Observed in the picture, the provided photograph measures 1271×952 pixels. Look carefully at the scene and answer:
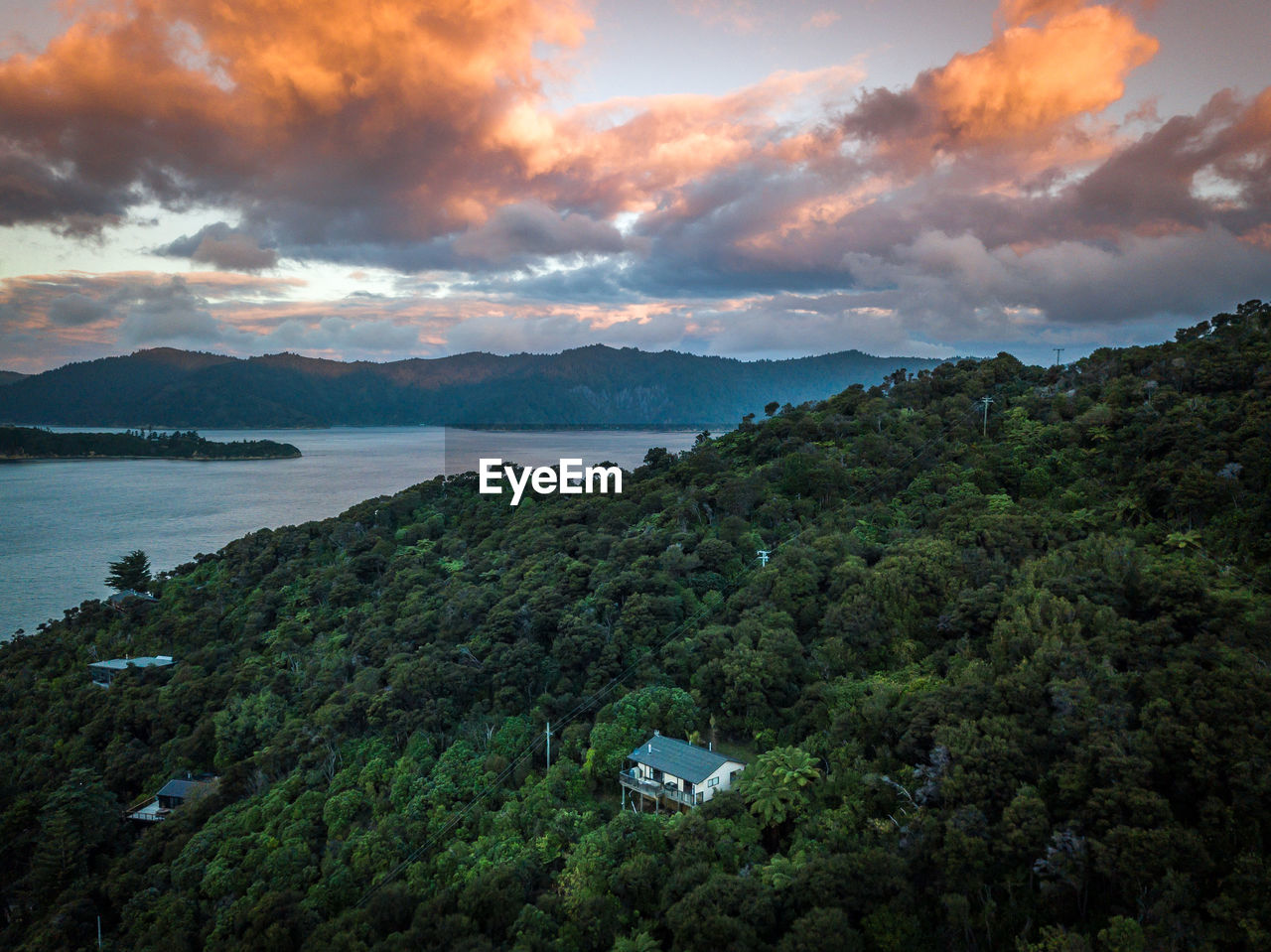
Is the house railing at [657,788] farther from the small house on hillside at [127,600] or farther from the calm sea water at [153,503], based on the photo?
the calm sea water at [153,503]

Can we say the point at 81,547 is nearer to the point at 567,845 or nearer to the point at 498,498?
the point at 498,498

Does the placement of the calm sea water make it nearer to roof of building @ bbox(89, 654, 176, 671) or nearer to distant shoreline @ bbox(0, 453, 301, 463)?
distant shoreline @ bbox(0, 453, 301, 463)

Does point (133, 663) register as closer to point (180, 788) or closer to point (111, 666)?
point (111, 666)

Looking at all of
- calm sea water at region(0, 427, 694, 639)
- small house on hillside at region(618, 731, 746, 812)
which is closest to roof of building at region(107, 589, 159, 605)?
calm sea water at region(0, 427, 694, 639)

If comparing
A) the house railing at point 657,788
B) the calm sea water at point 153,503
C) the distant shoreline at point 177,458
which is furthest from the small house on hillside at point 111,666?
the distant shoreline at point 177,458

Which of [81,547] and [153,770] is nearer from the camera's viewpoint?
[153,770]

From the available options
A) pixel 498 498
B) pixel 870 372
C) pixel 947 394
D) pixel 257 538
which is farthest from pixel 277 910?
pixel 870 372

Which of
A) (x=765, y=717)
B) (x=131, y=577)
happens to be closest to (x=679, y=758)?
(x=765, y=717)
